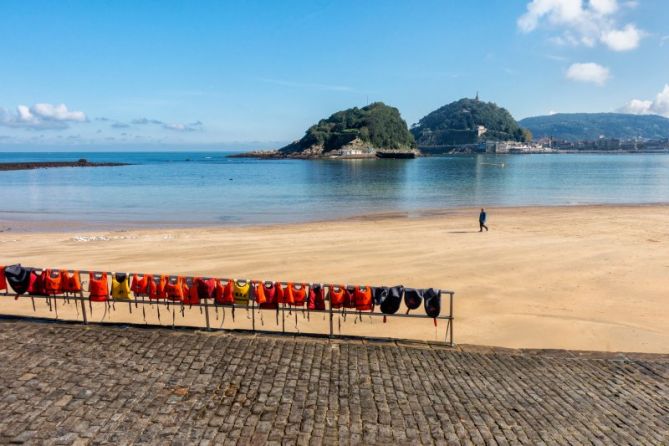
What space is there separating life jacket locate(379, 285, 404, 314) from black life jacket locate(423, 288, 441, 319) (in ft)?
2.18

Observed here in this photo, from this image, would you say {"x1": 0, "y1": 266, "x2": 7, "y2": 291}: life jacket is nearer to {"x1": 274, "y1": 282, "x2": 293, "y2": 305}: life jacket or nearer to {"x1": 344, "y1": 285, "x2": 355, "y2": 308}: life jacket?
{"x1": 274, "y1": 282, "x2": 293, "y2": 305}: life jacket

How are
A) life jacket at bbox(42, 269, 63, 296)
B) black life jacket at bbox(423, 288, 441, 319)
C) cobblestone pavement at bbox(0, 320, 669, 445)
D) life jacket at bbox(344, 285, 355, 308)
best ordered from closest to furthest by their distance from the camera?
1. cobblestone pavement at bbox(0, 320, 669, 445)
2. black life jacket at bbox(423, 288, 441, 319)
3. life jacket at bbox(344, 285, 355, 308)
4. life jacket at bbox(42, 269, 63, 296)

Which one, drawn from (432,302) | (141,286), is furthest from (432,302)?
(141,286)

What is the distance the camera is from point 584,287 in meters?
18.1

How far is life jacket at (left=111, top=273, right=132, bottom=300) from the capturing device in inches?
486

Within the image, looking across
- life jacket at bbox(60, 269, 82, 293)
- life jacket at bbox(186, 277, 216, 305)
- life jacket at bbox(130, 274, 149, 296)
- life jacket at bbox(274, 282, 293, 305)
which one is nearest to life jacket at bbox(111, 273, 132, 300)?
life jacket at bbox(130, 274, 149, 296)

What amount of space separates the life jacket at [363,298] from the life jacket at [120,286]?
6.25 meters

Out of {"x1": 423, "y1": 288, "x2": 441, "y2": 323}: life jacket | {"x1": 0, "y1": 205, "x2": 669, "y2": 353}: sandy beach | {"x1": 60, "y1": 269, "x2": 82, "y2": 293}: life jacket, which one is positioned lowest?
{"x1": 0, "y1": 205, "x2": 669, "y2": 353}: sandy beach

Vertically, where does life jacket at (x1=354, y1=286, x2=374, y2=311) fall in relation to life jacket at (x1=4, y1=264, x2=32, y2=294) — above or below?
below

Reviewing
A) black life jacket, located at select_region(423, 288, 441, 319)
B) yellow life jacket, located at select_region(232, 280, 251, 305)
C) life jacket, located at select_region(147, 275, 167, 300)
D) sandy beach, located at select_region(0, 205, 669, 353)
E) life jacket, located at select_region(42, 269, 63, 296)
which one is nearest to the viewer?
black life jacket, located at select_region(423, 288, 441, 319)

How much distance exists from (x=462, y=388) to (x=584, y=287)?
11.6 metres

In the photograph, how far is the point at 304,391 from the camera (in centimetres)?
886

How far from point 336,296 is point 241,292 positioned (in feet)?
8.18

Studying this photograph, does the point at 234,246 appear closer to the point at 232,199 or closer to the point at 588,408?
the point at 588,408
